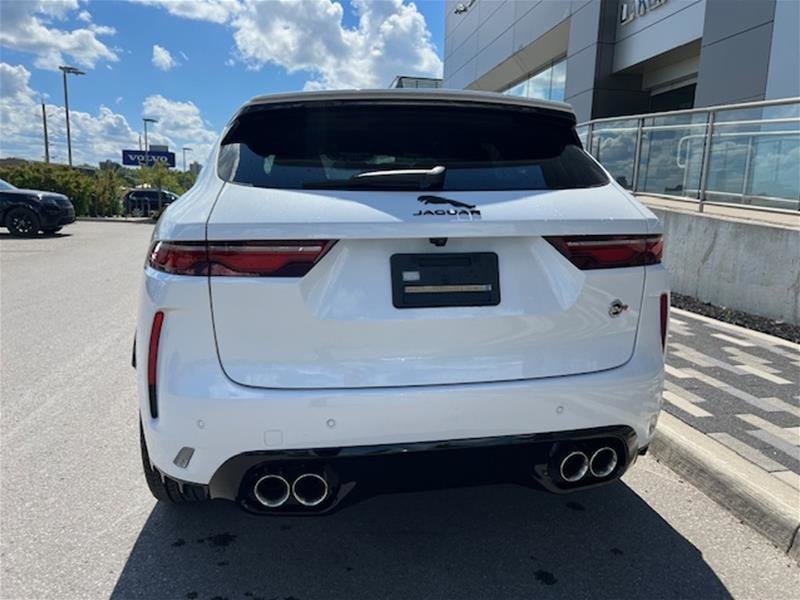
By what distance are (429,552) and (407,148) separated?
165 cm

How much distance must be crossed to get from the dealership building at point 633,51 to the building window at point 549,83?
0.04m

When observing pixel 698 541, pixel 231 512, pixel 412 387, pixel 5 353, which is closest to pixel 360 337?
pixel 412 387

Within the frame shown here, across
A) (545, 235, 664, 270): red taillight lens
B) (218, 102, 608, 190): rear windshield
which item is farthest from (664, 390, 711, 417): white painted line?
(218, 102, 608, 190): rear windshield

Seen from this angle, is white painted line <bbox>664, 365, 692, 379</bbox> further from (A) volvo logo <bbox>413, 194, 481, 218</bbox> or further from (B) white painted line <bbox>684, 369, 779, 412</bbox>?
(A) volvo logo <bbox>413, 194, 481, 218</bbox>

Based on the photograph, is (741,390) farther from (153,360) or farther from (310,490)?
(153,360)

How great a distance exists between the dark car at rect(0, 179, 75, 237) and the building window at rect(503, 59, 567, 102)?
1421 cm

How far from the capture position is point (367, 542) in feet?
8.75

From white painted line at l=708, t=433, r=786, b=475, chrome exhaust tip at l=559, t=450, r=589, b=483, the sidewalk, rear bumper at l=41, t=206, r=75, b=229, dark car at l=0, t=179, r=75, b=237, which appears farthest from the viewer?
rear bumper at l=41, t=206, r=75, b=229

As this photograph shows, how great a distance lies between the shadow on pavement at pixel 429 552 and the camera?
93.4 inches

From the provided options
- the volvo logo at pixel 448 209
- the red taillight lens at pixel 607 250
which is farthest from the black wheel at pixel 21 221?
the red taillight lens at pixel 607 250

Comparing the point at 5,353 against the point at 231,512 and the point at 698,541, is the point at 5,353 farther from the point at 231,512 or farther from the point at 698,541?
the point at 698,541

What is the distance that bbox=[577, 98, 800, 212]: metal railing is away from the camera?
7188mm

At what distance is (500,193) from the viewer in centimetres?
225

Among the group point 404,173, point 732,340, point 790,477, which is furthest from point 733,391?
point 404,173
